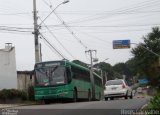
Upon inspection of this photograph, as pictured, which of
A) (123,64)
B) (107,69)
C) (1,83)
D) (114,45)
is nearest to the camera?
(1,83)

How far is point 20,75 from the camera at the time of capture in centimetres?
4778

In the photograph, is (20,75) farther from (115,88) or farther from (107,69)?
(107,69)

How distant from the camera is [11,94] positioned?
4059cm

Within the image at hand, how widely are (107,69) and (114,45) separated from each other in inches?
2985

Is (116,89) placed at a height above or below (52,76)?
below

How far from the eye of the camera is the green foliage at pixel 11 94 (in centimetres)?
3996

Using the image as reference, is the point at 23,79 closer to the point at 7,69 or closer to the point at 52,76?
the point at 7,69

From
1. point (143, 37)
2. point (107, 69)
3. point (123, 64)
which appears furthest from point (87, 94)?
point (123, 64)

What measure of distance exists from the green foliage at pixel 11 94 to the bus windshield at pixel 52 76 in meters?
8.62

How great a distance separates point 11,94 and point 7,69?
217 inches

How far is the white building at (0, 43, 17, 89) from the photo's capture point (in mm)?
44828

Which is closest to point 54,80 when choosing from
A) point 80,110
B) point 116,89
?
point 116,89

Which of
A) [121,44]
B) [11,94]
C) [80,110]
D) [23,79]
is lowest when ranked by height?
[80,110]

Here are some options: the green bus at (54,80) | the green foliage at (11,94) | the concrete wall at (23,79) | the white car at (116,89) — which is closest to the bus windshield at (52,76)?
the green bus at (54,80)
